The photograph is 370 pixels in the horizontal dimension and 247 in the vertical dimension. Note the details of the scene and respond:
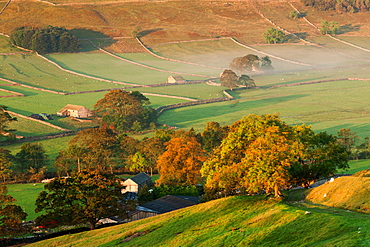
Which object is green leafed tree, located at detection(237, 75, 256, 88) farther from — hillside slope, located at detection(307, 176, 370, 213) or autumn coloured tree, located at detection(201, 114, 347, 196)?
hillside slope, located at detection(307, 176, 370, 213)

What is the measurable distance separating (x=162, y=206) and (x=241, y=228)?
70.6ft

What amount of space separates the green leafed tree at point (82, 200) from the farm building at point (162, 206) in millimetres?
1466

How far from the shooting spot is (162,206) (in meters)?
55.3

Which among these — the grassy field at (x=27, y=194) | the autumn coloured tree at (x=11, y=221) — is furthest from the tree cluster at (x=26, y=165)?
the autumn coloured tree at (x=11, y=221)

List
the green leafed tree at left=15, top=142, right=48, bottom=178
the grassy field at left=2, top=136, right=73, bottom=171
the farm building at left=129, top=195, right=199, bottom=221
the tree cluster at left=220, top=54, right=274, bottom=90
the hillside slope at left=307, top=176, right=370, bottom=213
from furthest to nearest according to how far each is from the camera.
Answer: the tree cluster at left=220, top=54, right=274, bottom=90
the grassy field at left=2, top=136, right=73, bottom=171
the green leafed tree at left=15, top=142, right=48, bottom=178
the farm building at left=129, top=195, right=199, bottom=221
the hillside slope at left=307, top=176, right=370, bottom=213

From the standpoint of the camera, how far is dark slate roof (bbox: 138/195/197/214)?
178ft

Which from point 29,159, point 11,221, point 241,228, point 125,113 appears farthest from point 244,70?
point 241,228

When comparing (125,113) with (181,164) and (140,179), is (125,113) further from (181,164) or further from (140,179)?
(181,164)

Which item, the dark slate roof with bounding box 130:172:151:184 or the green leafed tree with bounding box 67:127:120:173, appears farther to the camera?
the green leafed tree with bounding box 67:127:120:173

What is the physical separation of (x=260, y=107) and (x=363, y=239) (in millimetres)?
95751

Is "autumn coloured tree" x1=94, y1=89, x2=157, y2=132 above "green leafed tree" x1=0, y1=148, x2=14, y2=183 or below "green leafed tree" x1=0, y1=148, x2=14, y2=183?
above

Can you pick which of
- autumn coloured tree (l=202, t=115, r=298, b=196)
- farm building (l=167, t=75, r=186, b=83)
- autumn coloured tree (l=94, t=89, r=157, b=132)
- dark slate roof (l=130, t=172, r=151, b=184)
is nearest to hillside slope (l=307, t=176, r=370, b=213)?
autumn coloured tree (l=202, t=115, r=298, b=196)

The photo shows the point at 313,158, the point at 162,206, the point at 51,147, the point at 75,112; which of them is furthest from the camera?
the point at 75,112

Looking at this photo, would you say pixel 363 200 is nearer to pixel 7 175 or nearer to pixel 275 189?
pixel 275 189
